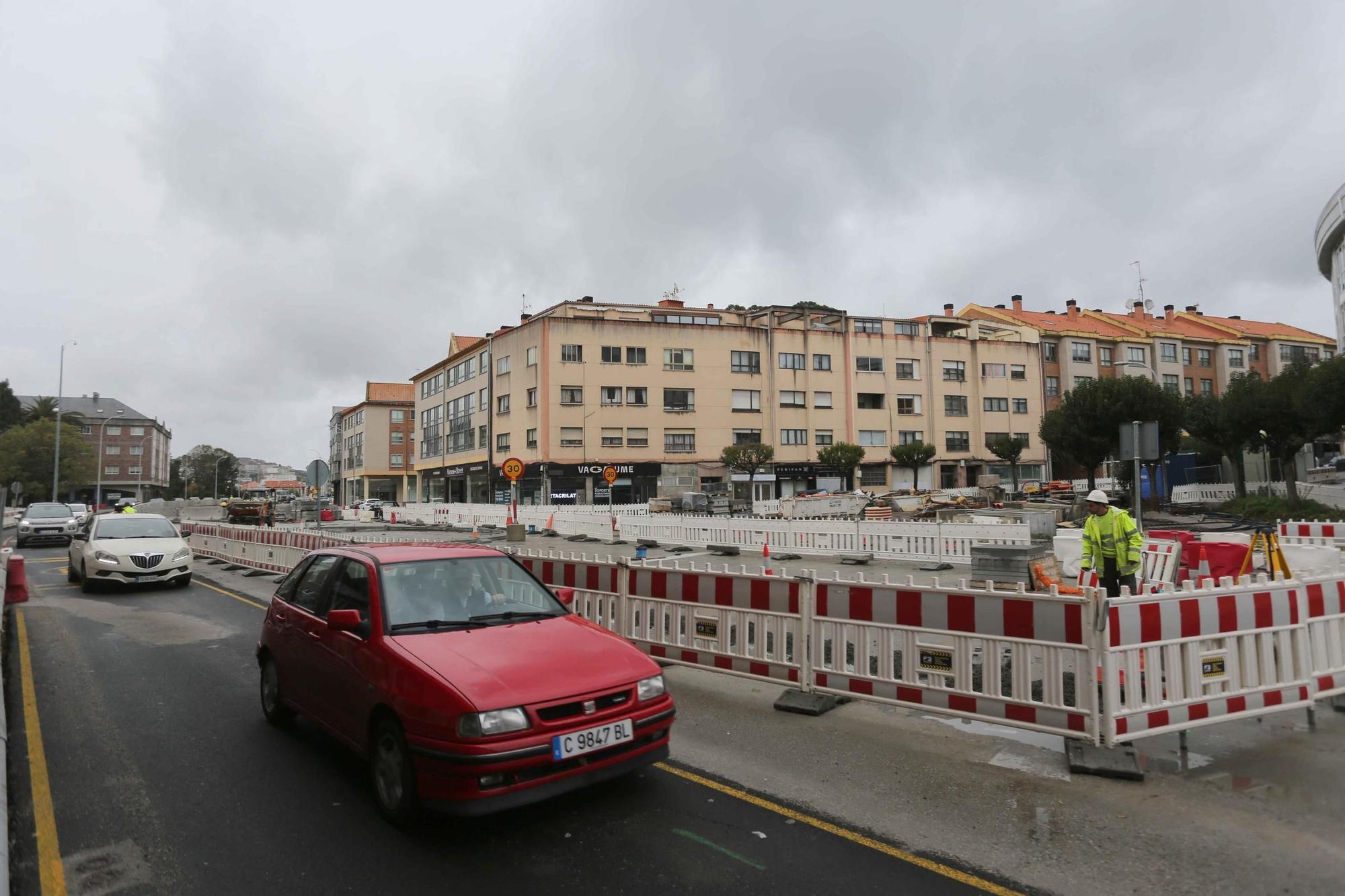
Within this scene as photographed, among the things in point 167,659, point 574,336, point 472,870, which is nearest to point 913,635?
point 472,870

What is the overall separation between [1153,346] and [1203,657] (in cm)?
6941

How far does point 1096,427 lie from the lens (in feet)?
116

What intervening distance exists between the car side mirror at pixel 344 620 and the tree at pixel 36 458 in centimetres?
6768

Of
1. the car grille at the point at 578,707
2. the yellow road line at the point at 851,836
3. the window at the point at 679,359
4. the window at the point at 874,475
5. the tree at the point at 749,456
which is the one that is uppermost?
the window at the point at 679,359

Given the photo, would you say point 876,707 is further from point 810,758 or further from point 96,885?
point 96,885

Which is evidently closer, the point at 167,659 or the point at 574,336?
the point at 167,659

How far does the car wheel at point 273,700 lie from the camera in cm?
551

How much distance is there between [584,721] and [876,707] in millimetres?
3233

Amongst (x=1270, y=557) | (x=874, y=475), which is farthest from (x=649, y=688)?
(x=874, y=475)

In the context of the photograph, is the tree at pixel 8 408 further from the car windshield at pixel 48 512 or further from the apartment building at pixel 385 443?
the car windshield at pixel 48 512

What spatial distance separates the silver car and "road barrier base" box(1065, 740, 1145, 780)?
30919mm

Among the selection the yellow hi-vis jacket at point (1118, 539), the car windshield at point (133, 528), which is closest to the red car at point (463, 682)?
the yellow hi-vis jacket at point (1118, 539)

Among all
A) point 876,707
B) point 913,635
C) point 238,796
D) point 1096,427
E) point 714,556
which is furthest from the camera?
point 1096,427

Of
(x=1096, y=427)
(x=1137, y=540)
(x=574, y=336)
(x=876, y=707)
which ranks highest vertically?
(x=574, y=336)
